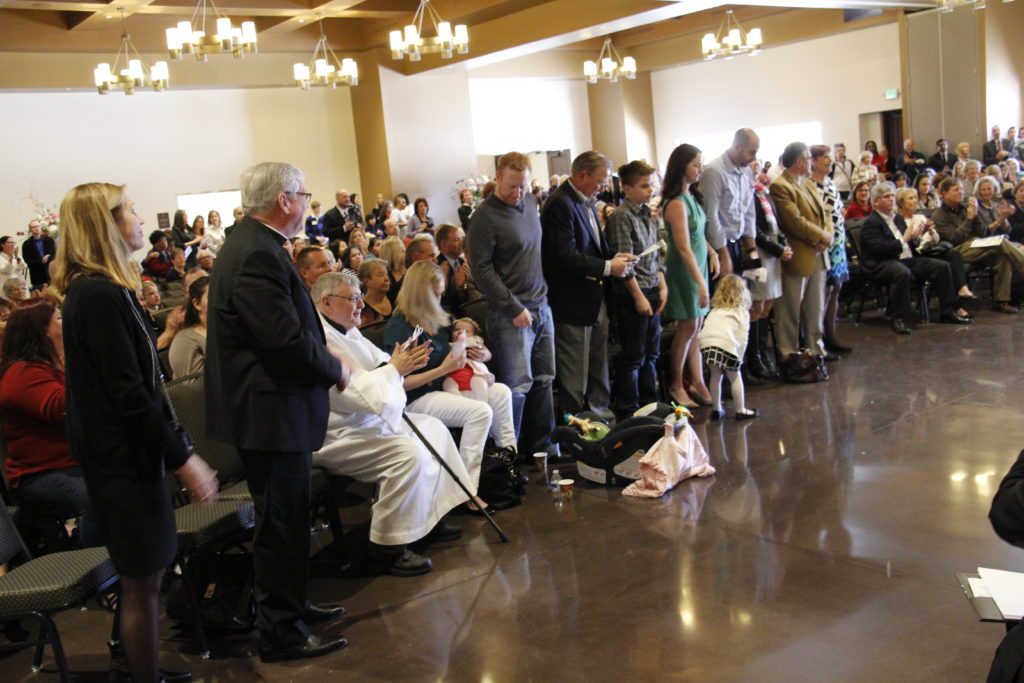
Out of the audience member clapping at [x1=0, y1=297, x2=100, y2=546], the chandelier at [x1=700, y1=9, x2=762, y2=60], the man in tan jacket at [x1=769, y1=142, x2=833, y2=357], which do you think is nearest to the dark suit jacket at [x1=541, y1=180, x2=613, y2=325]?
the man in tan jacket at [x1=769, y1=142, x2=833, y2=357]

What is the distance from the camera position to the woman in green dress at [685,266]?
5.47 meters

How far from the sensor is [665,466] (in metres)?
4.18

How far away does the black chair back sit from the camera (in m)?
3.60

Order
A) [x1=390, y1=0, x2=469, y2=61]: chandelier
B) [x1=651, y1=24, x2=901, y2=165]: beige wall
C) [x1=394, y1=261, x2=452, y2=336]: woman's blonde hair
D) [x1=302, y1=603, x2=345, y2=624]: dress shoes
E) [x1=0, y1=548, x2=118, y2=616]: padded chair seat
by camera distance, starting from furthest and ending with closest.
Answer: [x1=651, y1=24, x2=901, y2=165]: beige wall < [x1=390, y1=0, x2=469, y2=61]: chandelier < [x1=394, y1=261, x2=452, y2=336]: woman's blonde hair < [x1=302, y1=603, x2=345, y2=624]: dress shoes < [x1=0, y1=548, x2=118, y2=616]: padded chair seat

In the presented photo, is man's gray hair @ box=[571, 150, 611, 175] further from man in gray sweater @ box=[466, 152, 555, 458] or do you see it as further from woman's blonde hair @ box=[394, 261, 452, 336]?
woman's blonde hair @ box=[394, 261, 452, 336]

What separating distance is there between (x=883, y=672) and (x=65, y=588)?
2.21 meters

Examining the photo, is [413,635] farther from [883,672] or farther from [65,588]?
[883,672]

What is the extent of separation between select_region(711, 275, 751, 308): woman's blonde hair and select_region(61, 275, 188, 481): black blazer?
3673 millimetres

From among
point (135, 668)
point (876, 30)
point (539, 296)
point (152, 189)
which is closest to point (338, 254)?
point (539, 296)

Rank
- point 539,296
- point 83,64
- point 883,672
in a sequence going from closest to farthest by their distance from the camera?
point 883,672 < point 539,296 < point 83,64

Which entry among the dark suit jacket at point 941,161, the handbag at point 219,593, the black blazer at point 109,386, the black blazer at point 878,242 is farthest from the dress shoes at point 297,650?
the dark suit jacket at point 941,161

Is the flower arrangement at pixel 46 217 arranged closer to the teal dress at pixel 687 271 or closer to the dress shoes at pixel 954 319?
the teal dress at pixel 687 271

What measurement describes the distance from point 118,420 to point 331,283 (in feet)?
4.28

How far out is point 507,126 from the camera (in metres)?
19.8
